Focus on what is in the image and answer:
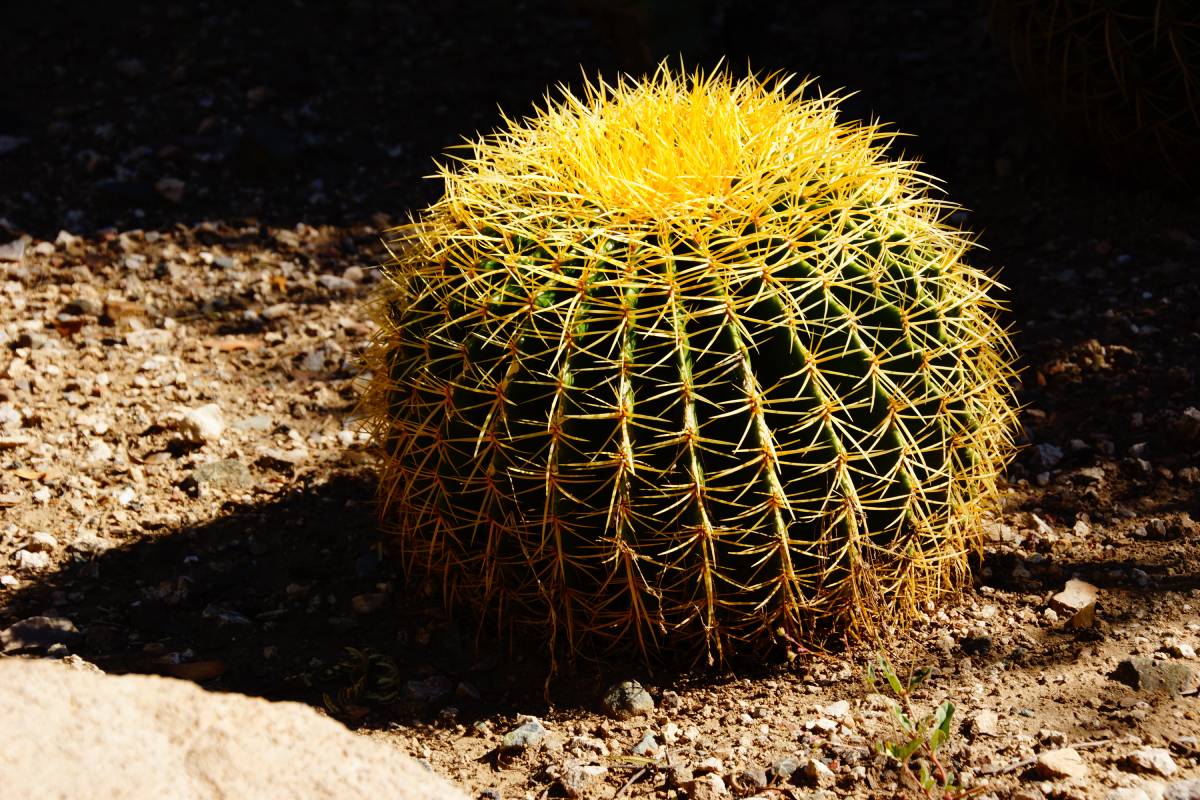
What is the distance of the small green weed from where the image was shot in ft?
7.89

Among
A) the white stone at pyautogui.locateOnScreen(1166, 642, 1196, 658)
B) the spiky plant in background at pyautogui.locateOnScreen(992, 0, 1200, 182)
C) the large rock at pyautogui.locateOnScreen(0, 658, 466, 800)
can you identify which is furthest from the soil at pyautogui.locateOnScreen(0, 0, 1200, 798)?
the large rock at pyautogui.locateOnScreen(0, 658, 466, 800)

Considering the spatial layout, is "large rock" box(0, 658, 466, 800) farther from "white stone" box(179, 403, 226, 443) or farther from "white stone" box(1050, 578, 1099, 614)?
"white stone" box(179, 403, 226, 443)

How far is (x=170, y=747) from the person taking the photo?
1900 millimetres

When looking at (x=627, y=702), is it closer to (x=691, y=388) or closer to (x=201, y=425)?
(x=691, y=388)

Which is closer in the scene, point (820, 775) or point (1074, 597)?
point (820, 775)

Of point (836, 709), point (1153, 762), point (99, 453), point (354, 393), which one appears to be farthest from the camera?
point (354, 393)

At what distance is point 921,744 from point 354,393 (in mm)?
2594

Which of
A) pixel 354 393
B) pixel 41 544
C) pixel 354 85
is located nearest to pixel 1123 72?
pixel 354 393

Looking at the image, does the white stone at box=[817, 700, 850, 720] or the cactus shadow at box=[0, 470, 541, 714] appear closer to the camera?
the white stone at box=[817, 700, 850, 720]

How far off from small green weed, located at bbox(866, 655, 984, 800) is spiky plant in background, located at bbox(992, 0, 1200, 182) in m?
2.80

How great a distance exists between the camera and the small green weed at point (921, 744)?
2.41 metres

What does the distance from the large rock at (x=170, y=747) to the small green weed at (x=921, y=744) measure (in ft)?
3.11

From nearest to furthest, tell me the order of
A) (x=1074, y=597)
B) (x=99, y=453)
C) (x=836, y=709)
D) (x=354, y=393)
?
(x=836, y=709) → (x=1074, y=597) → (x=99, y=453) → (x=354, y=393)

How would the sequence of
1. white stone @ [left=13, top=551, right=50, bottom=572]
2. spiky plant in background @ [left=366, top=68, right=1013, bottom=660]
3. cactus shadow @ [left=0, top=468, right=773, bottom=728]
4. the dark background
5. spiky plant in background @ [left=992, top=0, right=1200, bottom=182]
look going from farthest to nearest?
the dark background
spiky plant in background @ [left=992, top=0, right=1200, bottom=182]
white stone @ [left=13, top=551, right=50, bottom=572]
cactus shadow @ [left=0, top=468, right=773, bottom=728]
spiky plant in background @ [left=366, top=68, right=1013, bottom=660]
